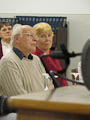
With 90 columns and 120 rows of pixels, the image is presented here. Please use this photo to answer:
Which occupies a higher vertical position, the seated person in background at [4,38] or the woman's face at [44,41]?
the woman's face at [44,41]

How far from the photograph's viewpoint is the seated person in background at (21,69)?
214cm

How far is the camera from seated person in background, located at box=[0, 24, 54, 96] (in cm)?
214

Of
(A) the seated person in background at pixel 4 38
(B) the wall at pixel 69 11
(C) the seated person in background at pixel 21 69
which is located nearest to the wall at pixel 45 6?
(B) the wall at pixel 69 11

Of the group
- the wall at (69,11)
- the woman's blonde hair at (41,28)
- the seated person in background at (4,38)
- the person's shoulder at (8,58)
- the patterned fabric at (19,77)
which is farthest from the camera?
the wall at (69,11)

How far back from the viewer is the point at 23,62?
7.71 ft

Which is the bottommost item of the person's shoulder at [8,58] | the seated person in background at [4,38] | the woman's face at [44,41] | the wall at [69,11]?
the wall at [69,11]

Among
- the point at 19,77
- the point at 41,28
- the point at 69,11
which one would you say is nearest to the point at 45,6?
the point at 69,11

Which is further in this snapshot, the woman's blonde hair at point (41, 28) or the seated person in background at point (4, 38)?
the seated person in background at point (4, 38)

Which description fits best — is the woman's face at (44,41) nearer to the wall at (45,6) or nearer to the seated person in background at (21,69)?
the seated person in background at (21,69)

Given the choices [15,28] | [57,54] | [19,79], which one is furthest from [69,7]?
[57,54]

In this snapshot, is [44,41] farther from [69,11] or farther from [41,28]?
[69,11]

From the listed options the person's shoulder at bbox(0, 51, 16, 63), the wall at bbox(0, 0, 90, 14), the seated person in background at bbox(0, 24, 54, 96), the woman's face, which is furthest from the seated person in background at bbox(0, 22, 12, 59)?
the wall at bbox(0, 0, 90, 14)

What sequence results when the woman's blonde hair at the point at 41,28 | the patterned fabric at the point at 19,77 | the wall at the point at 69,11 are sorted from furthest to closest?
the wall at the point at 69,11
the woman's blonde hair at the point at 41,28
the patterned fabric at the point at 19,77

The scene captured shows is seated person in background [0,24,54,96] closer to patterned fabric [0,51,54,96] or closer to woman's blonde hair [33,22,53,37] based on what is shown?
patterned fabric [0,51,54,96]
